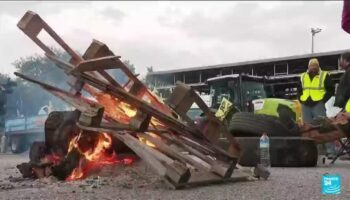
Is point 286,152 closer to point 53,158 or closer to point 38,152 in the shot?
point 53,158

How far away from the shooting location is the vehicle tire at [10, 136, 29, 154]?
23.2m

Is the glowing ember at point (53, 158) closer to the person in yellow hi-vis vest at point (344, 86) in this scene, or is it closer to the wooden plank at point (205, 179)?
the wooden plank at point (205, 179)

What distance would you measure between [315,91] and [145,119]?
492 cm

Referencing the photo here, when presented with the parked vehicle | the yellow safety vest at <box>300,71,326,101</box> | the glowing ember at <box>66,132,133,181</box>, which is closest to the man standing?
the yellow safety vest at <box>300,71,326,101</box>

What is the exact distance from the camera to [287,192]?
506 cm

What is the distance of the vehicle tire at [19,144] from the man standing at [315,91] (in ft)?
52.2

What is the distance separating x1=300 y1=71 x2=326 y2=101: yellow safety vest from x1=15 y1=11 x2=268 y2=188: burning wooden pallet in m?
3.95

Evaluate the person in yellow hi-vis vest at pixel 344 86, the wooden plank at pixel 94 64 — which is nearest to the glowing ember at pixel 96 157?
the wooden plank at pixel 94 64

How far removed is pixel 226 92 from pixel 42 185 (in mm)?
11765

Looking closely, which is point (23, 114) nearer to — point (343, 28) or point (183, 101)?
point (183, 101)

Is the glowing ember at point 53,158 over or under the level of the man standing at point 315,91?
under

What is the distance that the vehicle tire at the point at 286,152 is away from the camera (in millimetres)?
8258

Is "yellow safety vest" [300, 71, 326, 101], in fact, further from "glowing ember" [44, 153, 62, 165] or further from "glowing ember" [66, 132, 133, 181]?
"glowing ember" [44, 153, 62, 165]

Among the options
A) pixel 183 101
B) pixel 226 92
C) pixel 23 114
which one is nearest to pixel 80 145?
pixel 183 101
